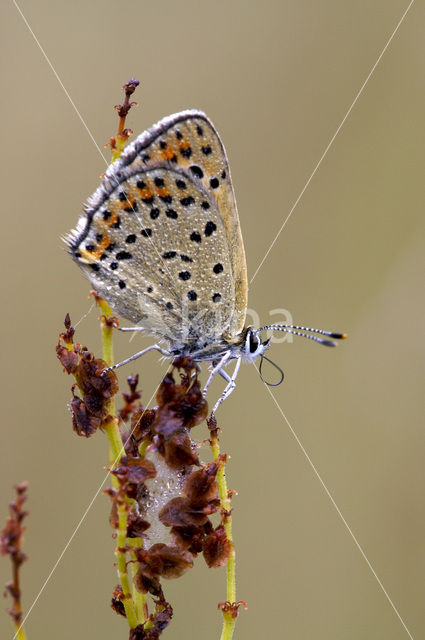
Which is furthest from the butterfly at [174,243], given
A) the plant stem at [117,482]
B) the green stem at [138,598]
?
the green stem at [138,598]

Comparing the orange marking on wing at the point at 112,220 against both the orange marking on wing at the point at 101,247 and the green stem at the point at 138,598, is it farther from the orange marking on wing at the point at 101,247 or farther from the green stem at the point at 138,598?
the green stem at the point at 138,598

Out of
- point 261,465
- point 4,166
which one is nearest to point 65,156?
point 4,166

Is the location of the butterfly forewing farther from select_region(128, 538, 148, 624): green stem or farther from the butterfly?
select_region(128, 538, 148, 624): green stem

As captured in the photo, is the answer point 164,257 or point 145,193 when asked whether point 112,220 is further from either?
point 164,257

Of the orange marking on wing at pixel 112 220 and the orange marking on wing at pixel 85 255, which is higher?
the orange marking on wing at pixel 112 220

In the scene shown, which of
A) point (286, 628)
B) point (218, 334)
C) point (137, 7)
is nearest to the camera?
point (218, 334)

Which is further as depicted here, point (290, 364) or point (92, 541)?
point (290, 364)

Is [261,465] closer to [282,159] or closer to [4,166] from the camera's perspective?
[282,159]

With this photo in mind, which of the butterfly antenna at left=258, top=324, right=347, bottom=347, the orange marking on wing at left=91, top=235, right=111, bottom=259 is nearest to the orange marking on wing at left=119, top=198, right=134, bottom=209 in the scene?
the orange marking on wing at left=91, top=235, right=111, bottom=259

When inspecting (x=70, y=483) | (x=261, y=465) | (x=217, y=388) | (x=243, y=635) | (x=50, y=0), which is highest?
(x=50, y=0)
